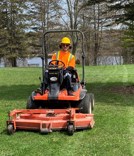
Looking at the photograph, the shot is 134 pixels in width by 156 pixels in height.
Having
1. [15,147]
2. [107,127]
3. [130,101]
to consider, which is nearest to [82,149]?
[15,147]

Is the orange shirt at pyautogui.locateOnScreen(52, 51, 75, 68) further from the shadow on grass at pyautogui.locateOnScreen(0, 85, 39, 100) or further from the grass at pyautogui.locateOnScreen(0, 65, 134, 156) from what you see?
the shadow on grass at pyautogui.locateOnScreen(0, 85, 39, 100)

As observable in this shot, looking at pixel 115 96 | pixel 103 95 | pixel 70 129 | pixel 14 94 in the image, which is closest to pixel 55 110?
pixel 70 129

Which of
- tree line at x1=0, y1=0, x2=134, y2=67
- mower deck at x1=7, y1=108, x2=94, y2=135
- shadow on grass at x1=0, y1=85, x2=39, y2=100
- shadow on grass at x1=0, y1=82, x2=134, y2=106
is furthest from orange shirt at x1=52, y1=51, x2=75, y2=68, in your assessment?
tree line at x1=0, y1=0, x2=134, y2=67

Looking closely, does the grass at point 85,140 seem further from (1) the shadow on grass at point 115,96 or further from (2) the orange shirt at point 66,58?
(1) the shadow on grass at point 115,96

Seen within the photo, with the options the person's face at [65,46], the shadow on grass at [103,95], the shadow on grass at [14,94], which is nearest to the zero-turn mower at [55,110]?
the person's face at [65,46]

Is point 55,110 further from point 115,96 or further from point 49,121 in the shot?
point 115,96

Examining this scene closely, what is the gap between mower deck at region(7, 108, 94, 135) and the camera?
684 centimetres

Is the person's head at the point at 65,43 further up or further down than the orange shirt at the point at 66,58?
further up

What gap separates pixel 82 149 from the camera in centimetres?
593

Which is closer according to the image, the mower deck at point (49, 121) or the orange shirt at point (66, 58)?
the mower deck at point (49, 121)

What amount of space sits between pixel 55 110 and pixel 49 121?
551 millimetres

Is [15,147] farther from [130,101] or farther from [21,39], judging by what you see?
[21,39]

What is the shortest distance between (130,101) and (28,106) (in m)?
3.76

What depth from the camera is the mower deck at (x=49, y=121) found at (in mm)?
6840
